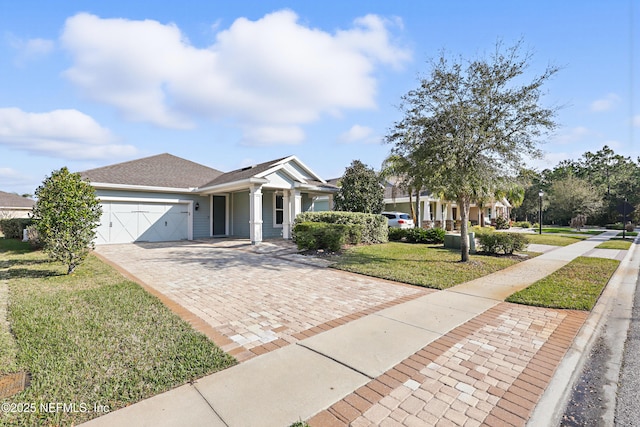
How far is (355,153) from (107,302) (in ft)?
47.0

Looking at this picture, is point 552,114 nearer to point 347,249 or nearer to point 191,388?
point 347,249

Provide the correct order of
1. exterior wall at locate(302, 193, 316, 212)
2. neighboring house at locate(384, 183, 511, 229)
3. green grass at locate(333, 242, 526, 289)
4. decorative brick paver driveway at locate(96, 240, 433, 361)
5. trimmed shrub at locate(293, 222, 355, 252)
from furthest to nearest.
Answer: neighboring house at locate(384, 183, 511, 229) < exterior wall at locate(302, 193, 316, 212) < trimmed shrub at locate(293, 222, 355, 252) < green grass at locate(333, 242, 526, 289) < decorative brick paver driveway at locate(96, 240, 433, 361)

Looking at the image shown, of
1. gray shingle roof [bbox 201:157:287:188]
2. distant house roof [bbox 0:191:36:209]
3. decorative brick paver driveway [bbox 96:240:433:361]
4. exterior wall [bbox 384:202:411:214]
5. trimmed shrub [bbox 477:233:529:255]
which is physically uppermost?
gray shingle roof [bbox 201:157:287:188]

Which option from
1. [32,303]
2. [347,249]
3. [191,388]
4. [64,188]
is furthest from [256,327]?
[347,249]

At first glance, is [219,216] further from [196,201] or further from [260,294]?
[260,294]

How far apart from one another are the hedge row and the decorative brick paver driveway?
334 inches

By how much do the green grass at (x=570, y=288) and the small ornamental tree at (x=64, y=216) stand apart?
10135 mm

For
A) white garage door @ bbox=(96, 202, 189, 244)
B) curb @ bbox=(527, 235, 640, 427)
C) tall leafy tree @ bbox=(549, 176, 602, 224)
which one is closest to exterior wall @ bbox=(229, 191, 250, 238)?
white garage door @ bbox=(96, 202, 189, 244)

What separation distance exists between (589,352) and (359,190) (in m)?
12.8

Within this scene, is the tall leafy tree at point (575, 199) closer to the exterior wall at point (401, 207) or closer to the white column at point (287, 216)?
the exterior wall at point (401, 207)

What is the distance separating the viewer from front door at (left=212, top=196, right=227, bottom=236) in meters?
18.8

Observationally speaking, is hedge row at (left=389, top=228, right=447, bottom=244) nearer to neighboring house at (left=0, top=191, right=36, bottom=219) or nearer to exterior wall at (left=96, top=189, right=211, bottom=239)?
exterior wall at (left=96, top=189, right=211, bottom=239)

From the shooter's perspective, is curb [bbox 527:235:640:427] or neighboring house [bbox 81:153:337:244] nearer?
curb [bbox 527:235:640:427]

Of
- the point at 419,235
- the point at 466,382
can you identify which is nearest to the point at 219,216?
the point at 419,235
